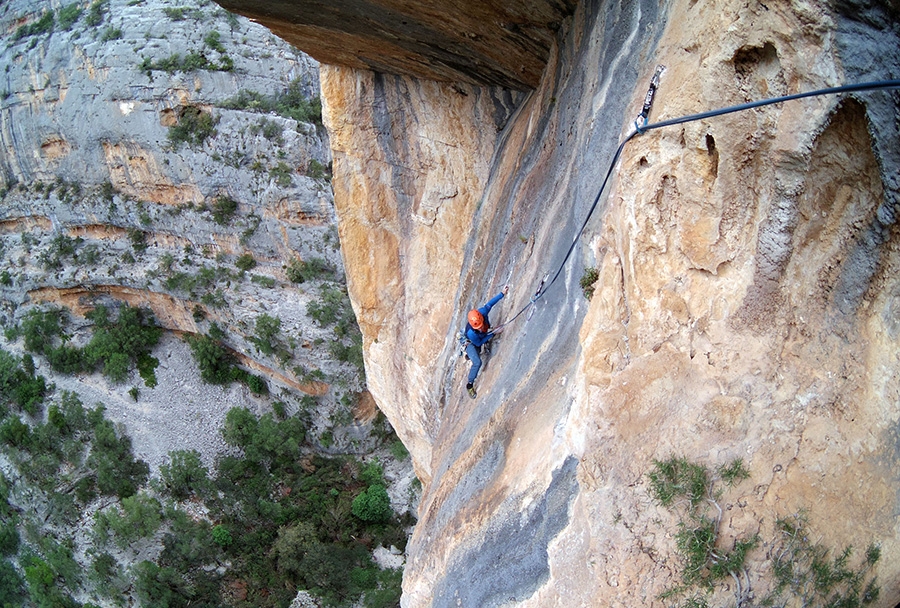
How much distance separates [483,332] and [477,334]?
73mm

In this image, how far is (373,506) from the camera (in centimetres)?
1873

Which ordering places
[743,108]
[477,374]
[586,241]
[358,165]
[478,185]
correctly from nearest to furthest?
[743,108], [586,241], [477,374], [478,185], [358,165]

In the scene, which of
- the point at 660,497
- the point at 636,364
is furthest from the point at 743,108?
the point at 660,497

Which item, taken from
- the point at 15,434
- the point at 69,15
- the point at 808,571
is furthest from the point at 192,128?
the point at 808,571

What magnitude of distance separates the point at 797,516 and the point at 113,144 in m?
23.1

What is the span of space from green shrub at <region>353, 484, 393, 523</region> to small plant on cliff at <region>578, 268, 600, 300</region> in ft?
51.2

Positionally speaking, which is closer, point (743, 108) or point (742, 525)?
point (743, 108)

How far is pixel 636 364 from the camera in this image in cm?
423

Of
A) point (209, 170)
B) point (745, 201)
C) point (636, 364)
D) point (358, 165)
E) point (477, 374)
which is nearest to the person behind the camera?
point (745, 201)

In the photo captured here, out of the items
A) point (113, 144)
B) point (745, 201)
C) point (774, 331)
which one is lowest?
point (113, 144)

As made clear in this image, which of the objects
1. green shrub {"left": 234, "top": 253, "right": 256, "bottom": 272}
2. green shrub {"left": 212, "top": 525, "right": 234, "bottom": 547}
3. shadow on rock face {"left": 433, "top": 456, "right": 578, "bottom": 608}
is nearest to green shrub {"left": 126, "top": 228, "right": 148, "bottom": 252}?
green shrub {"left": 234, "top": 253, "right": 256, "bottom": 272}

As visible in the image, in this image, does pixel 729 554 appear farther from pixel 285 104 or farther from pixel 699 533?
pixel 285 104

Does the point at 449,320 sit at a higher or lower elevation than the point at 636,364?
lower

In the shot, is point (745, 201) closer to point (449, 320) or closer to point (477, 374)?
point (477, 374)
